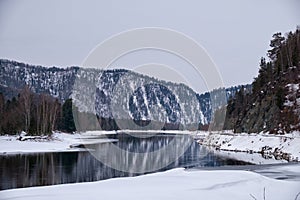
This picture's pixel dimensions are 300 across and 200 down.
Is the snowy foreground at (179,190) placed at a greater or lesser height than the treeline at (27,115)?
lesser

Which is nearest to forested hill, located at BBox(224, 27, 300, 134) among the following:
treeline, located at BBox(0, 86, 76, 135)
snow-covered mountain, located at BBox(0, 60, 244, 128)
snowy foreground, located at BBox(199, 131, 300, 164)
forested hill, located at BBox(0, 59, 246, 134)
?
snowy foreground, located at BBox(199, 131, 300, 164)

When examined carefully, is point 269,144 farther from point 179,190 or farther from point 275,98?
point 179,190

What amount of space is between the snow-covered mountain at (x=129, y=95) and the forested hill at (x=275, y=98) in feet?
116

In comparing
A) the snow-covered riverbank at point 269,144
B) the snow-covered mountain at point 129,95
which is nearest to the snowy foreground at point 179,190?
the snow-covered riverbank at point 269,144

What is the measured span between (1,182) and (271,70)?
47.0 m

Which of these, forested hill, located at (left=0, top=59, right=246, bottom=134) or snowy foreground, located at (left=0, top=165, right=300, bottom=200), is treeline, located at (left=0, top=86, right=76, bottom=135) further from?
snowy foreground, located at (left=0, top=165, right=300, bottom=200)

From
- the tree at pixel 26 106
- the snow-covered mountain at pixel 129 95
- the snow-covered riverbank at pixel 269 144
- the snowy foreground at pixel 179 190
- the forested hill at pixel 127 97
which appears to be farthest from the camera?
the snow-covered mountain at pixel 129 95

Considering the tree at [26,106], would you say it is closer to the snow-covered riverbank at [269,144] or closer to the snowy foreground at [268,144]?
the snowy foreground at [268,144]

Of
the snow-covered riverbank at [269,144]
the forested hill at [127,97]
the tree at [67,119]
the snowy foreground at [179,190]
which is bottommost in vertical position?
the snowy foreground at [179,190]

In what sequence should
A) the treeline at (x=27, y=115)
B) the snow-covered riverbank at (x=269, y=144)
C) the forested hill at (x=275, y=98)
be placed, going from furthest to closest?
the treeline at (x=27, y=115) → the forested hill at (x=275, y=98) → the snow-covered riverbank at (x=269, y=144)

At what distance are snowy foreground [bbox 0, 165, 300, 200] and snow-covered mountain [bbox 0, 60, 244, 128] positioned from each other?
83026 millimetres

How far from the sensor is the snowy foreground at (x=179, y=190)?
10.4 meters

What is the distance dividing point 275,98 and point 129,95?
11208 cm

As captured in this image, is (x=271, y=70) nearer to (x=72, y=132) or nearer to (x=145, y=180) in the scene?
(x=72, y=132)
